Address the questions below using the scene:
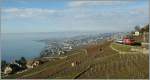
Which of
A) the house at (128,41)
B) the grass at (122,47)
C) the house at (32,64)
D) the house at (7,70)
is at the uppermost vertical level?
the house at (128,41)

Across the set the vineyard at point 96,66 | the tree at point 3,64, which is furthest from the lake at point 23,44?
the vineyard at point 96,66

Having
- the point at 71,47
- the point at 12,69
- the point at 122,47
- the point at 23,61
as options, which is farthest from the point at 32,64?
the point at 122,47

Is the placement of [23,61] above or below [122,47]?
below

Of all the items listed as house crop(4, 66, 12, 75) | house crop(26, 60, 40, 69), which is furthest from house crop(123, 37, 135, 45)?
house crop(4, 66, 12, 75)

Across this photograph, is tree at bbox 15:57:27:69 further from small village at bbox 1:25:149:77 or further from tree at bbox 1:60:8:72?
tree at bbox 1:60:8:72

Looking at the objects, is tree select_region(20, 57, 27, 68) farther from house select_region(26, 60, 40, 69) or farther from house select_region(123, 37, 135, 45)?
house select_region(123, 37, 135, 45)

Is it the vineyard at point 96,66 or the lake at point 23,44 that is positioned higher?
the lake at point 23,44

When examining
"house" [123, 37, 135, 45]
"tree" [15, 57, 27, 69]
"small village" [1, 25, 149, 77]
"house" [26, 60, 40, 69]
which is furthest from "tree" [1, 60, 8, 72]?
"house" [123, 37, 135, 45]

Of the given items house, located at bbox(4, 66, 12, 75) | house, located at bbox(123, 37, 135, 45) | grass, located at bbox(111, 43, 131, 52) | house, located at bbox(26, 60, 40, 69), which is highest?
house, located at bbox(123, 37, 135, 45)

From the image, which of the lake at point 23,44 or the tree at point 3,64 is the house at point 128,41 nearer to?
the lake at point 23,44

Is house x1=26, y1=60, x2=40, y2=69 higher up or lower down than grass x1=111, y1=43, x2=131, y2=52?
lower down

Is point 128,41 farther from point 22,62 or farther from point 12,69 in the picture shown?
point 12,69
